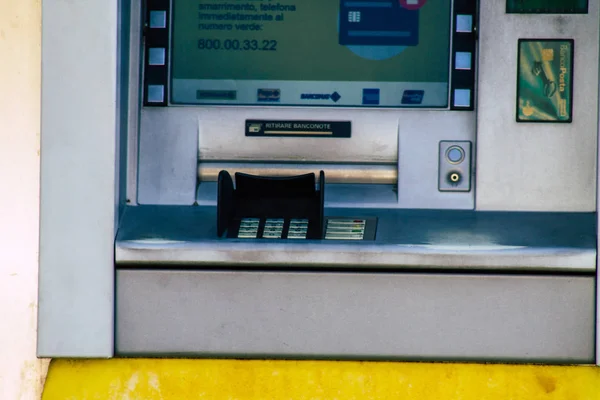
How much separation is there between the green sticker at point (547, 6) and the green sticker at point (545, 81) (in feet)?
0.23

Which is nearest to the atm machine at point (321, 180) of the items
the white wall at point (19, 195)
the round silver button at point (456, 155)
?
the round silver button at point (456, 155)

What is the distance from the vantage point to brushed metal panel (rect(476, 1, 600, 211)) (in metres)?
1.82

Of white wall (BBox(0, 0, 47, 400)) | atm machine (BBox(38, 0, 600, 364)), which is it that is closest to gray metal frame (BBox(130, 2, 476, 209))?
atm machine (BBox(38, 0, 600, 364))

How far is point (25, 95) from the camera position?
1782mm

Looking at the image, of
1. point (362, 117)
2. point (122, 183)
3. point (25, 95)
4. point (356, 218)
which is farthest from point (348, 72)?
point (25, 95)

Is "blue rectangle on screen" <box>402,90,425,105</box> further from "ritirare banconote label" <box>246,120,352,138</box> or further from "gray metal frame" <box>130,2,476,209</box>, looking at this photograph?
"ritirare banconote label" <box>246,120,352,138</box>

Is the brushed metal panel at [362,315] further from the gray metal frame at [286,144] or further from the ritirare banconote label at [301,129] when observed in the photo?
the ritirare banconote label at [301,129]

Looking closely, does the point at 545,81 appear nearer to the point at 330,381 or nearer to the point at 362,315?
the point at 362,315

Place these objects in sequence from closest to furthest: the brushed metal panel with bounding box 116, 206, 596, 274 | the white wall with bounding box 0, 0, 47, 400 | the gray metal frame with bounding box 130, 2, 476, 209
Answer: the brushed metal panel with bounding box 116, 206, 596, 274
the white wall with bounding box 0, 0, 47, 400
the gray metal frame with bounding box 130, 2, 476, 209

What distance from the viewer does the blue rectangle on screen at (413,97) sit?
1.91m

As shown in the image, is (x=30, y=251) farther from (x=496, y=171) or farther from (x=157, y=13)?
(x=496, y=171)

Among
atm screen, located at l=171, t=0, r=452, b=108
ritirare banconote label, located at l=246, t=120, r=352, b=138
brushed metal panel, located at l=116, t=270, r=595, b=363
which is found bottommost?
brushed metal panel, located at l=116, t=270, r=595, b=363

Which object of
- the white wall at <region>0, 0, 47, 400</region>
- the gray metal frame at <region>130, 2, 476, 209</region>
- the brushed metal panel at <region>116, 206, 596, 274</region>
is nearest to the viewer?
the brushed metal panel at <region>116, 206, 596, 274</region>

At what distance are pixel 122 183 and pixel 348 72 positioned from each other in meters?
0.57
